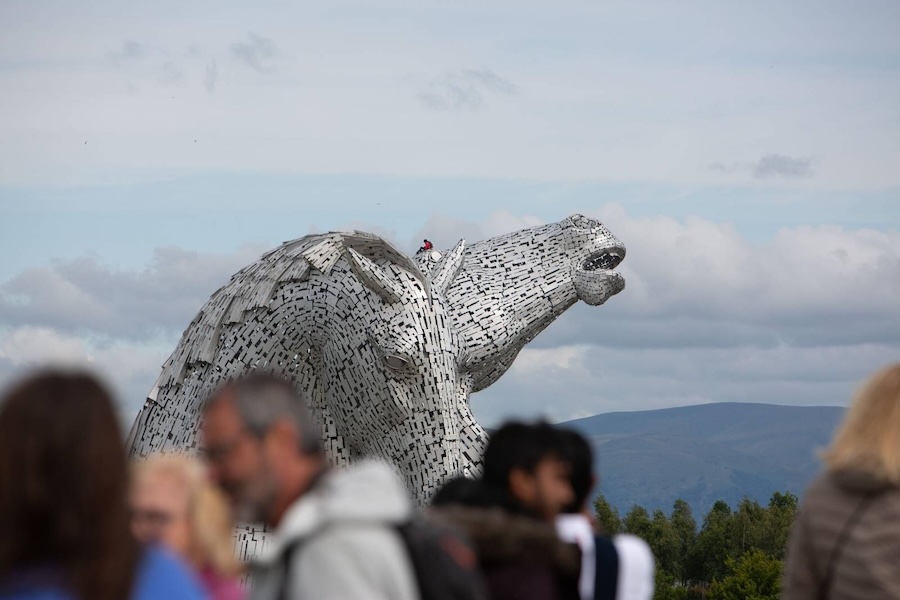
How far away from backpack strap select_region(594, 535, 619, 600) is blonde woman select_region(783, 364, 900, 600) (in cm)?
50

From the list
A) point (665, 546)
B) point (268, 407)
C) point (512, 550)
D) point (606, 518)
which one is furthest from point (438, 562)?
point (665, 546)

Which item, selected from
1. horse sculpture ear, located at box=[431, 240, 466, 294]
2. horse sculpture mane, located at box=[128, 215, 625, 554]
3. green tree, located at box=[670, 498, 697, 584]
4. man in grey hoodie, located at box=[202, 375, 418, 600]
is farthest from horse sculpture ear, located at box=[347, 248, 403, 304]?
green tree, located at box=[670, 498, 697, 584]

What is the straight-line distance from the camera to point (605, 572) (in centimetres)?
411

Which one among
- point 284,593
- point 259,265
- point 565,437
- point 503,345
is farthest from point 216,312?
point 284,593

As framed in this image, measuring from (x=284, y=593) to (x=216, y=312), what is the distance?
825 centimetres

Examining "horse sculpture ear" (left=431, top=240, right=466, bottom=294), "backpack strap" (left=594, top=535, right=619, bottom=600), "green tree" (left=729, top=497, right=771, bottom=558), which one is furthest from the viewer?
"green tree" (left=729, top=497, right=771, bottom=558)

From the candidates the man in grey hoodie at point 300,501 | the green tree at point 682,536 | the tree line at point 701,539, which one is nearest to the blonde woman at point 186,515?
the man in grey hoodie at point 300,501

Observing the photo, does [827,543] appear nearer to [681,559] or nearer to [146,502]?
[146,502]

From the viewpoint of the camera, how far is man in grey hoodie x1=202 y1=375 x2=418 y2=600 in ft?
9.42

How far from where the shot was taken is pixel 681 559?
49.2 m

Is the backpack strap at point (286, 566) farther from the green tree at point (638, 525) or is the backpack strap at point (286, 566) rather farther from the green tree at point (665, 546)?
the green tree at point (665, 546)

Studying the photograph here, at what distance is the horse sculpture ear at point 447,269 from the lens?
507 inches

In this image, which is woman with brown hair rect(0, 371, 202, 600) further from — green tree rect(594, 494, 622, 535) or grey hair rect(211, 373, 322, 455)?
green tree rect(594, 494, 622, 535)

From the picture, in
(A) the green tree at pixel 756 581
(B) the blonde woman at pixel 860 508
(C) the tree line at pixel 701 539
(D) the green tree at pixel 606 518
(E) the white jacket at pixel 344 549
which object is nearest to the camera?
(E) the white jacket at pixel 344 549
